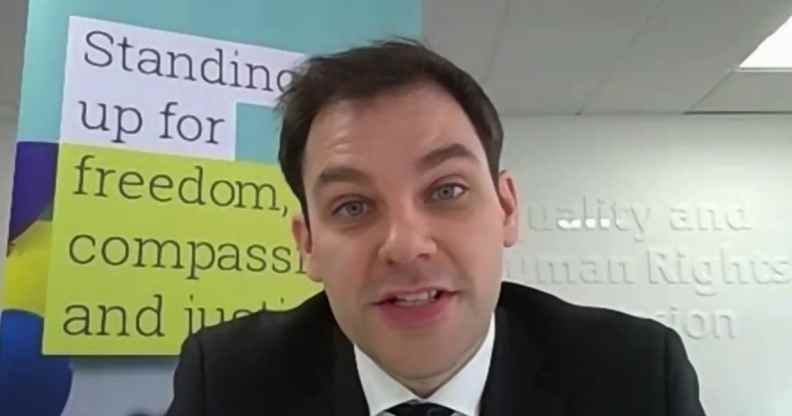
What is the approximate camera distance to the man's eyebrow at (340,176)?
65cm

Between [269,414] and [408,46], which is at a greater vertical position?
[408,46]

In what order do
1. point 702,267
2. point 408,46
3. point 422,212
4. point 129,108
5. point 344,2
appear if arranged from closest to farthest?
point 422,212, point 408,46, point 129,108, point 344,2, point 702,267

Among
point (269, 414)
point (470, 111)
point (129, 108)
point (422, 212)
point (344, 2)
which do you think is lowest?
point (269, 414)

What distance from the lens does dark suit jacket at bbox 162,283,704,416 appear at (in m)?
0.81

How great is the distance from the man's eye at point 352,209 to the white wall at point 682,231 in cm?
274

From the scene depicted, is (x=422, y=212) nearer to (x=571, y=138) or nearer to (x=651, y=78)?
(x=651, y=78)

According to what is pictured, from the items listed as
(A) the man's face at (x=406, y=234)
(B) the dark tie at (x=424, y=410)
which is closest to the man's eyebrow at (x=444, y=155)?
(A) the man's face at (x=406, y=234)

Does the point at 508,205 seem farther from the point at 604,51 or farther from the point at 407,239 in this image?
the point at 604,51

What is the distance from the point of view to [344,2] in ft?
5.61

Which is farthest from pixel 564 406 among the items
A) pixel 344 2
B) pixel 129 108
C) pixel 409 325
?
pixel 344 2

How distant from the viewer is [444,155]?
0.67m

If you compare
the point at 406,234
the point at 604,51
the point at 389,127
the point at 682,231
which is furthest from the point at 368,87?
the point at 682,231

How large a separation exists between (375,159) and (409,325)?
0.46 feet

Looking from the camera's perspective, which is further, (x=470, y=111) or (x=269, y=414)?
(x=269, y=414)
